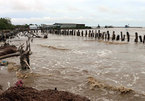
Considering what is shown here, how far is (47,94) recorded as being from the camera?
19.4ft

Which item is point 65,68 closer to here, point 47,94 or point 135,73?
point 135,73

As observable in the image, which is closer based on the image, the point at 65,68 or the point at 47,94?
the point at 47,94

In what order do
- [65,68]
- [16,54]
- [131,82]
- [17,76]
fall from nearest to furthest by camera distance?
1. [131,82]
2. [17,76]
3. [65,68]
4. [16,54]

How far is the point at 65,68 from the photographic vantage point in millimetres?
14461

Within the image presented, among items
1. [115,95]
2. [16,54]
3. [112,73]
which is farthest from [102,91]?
[16,54]

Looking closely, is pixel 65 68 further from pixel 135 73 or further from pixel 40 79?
pixel 135 73

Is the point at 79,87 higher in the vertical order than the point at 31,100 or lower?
lower

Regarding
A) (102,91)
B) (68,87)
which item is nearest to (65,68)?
(68,87)

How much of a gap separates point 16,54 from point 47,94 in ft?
51.7

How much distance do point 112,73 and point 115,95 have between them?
14.5 feet

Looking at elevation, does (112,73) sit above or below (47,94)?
below

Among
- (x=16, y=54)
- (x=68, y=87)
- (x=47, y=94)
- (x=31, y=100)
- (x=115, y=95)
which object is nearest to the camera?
(x=31, y=100)

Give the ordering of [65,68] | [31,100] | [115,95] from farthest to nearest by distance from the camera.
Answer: [65,68] < [115,95] < [31,100]

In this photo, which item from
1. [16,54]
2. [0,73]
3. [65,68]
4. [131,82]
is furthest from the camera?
[16,54]
